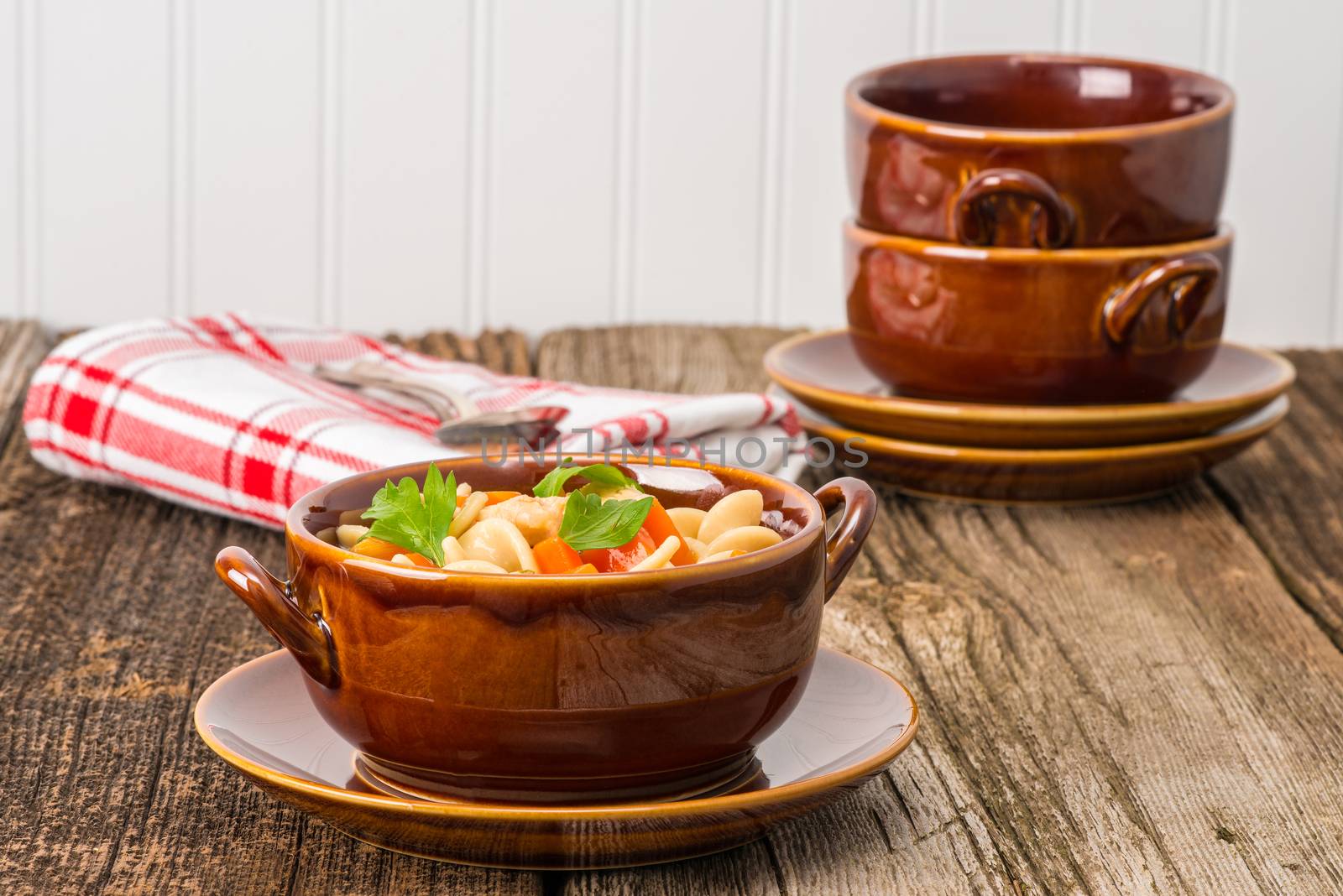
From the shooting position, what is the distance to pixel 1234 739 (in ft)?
2.15

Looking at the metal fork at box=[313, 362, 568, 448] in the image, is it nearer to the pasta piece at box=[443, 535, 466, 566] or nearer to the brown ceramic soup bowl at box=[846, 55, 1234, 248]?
the brown ceramic soup bowl at box=[846, 55, 1234, 248]

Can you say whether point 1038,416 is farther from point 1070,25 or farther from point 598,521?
point 1070,25

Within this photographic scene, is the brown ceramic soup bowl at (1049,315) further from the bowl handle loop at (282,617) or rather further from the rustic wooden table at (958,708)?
the bowl handle loop at (282,617)

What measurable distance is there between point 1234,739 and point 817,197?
3.63ft

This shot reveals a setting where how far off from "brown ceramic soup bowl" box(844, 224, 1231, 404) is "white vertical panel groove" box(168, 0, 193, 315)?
0.93 meters

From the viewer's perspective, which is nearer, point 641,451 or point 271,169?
point 641,451

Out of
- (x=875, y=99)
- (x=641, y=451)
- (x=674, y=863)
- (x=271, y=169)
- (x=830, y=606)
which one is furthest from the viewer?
(x=271, y=169)

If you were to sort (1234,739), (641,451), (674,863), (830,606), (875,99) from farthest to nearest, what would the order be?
(875,99)
(641,451)
(830,606)
(1234,739)
(674,863)

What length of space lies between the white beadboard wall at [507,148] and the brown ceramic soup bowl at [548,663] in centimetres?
116

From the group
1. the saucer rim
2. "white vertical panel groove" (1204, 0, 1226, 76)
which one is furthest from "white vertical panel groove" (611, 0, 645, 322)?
the saucer rim

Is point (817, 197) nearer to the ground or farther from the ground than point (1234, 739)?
farther from the ground

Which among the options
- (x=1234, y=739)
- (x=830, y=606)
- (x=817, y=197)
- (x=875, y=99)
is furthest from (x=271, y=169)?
(x=1234, y=739)

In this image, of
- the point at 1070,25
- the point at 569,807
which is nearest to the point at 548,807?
the point at 569,807

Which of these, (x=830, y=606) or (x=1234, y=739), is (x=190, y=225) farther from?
(x=1234, y=739)
